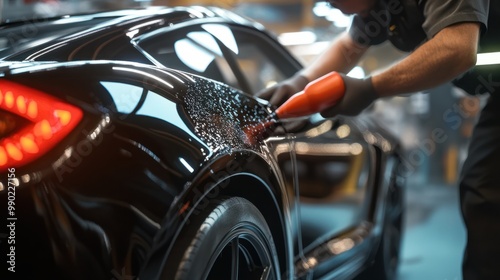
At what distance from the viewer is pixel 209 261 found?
1739 mm

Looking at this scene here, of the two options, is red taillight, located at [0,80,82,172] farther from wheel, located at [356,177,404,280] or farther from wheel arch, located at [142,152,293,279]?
wheel, located at [356,177,404,280]

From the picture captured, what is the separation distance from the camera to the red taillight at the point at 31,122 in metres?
1.50

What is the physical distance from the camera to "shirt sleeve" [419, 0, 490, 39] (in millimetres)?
2064

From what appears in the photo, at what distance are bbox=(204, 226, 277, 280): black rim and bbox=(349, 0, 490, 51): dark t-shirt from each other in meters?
0.87

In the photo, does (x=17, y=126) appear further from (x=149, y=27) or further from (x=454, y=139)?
(x=454, y=139)

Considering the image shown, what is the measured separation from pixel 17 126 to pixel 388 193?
2.51 metres

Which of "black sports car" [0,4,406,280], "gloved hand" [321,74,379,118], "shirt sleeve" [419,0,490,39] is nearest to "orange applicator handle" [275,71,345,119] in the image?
"gloved hand" [321,74,379,118]

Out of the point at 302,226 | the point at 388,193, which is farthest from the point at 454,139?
the point at 302,226

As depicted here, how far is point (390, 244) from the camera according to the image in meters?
3.77

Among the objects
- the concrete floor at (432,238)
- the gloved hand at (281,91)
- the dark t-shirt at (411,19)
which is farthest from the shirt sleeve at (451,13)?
the concrete floor at (432,238)

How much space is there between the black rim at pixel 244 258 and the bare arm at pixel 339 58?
997mm

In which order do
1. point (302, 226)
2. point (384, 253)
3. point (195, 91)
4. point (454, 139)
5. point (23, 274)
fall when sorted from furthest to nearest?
point (454, 139)
point (384, 253)
point (302, 226)
point (195, 91)
point (23, 274)

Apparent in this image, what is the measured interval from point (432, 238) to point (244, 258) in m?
→ 3.41

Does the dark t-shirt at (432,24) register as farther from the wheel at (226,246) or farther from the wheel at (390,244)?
the wheel at (390,244)
